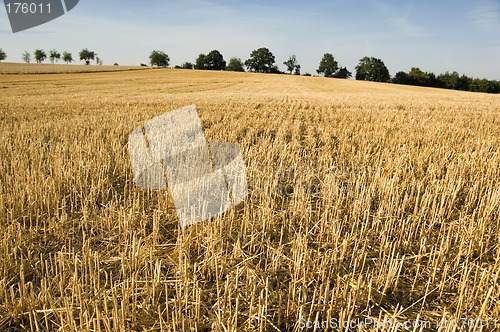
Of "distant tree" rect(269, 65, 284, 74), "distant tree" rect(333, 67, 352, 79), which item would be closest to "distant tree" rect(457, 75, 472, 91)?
"distant tree" rect(333, 67, 352, 79)

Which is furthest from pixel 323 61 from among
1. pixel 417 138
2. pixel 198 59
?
pixel 417 138

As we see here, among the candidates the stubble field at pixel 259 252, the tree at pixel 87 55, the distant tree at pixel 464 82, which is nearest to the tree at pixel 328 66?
the distant tree at pixel 464 82

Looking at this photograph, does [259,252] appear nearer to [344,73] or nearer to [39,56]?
[344,73]

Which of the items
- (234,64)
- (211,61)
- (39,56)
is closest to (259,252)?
(211,61)

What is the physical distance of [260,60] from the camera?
323 feet

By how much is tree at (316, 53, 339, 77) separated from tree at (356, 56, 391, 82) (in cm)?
970

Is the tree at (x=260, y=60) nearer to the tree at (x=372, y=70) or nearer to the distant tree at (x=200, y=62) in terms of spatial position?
the distant tree at (x=200, y=62)

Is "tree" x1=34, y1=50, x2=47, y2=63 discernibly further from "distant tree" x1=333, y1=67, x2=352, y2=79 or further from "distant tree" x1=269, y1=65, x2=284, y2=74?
"distant tree" x1=333, y1=67, x2=352, y2=79

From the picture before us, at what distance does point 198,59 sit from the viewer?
90.2m

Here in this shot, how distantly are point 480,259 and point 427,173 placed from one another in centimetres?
201

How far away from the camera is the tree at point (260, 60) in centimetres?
9794

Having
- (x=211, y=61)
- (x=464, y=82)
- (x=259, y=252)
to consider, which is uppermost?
(x=211, y=61)

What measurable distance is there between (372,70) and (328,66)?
1669 cm

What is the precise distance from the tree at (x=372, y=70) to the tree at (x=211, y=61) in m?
42.3
